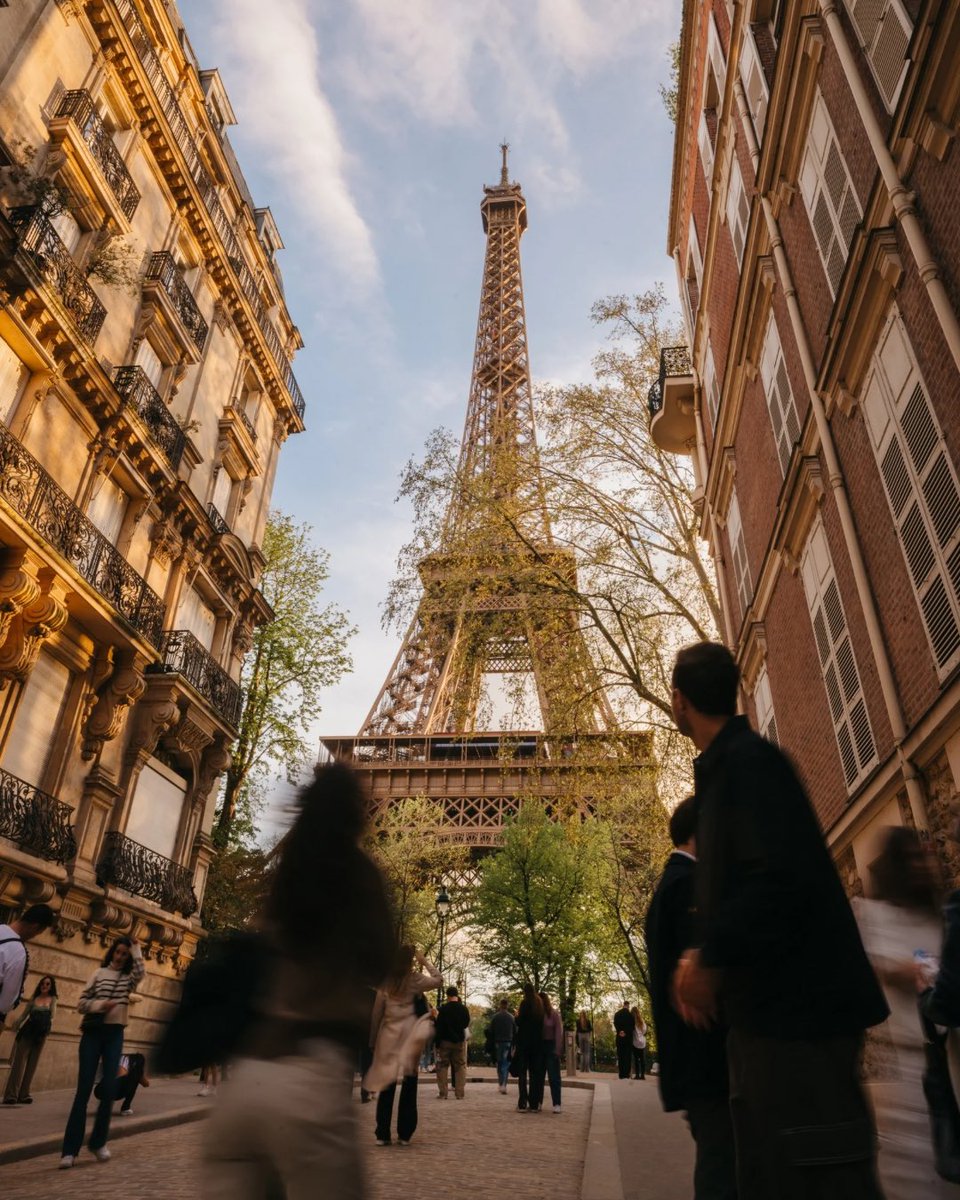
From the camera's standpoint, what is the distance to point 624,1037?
2497 cm

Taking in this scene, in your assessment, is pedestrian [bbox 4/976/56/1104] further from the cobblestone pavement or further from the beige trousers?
the beige trousers

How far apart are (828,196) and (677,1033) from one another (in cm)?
910

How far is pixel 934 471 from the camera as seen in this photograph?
6941 millimetres

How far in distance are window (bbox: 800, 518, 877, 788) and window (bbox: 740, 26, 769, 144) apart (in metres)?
5.72

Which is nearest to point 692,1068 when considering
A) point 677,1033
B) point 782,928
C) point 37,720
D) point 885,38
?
point 677,1033

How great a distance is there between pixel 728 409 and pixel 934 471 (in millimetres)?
7406

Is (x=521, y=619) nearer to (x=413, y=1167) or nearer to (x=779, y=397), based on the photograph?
(x=779, y=397)

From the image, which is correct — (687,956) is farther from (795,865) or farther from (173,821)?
(173,821)

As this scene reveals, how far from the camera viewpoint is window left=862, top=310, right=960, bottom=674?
6693 mm

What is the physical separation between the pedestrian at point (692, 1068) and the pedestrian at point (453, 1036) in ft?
35.3

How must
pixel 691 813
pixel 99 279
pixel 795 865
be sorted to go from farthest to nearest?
pixel 99 279 → pixel 691 813 → pixel 795 865

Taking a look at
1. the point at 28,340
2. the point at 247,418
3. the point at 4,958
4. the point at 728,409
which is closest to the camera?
the point at 4,958

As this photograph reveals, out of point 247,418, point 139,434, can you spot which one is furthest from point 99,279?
point 247,418

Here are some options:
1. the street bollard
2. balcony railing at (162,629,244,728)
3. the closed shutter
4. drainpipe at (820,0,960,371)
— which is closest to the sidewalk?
the closed shutter
